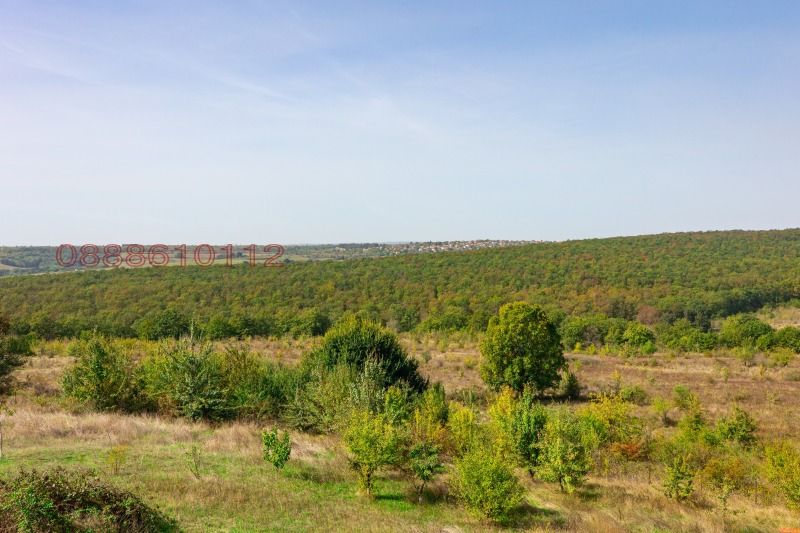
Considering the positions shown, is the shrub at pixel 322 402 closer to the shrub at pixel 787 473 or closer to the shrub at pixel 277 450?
the shrub at pixel 277 450

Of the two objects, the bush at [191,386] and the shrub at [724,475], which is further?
the bush at [191,386]

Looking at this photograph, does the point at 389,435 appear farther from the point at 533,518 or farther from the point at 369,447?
the point at 533,518

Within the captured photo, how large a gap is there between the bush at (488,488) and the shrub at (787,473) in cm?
914

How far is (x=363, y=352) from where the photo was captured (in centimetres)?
2503

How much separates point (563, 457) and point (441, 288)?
75.1 m

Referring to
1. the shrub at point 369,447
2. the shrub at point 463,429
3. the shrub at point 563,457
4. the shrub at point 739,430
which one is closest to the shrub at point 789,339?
the shrub at point 739,430

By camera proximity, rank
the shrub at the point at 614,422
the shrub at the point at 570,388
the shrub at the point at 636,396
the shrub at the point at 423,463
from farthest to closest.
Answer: the shrub at the point at 570,388 < the shrub at the point at 636,396 < the shrub at the point at 614,422 < the shrub at the point at 423,463

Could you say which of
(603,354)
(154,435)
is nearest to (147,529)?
(154,435)

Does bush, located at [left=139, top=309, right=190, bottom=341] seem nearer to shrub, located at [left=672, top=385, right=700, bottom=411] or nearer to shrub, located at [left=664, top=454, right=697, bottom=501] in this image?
shrub, located at [left=672, top=385, right=700, bottom=411]

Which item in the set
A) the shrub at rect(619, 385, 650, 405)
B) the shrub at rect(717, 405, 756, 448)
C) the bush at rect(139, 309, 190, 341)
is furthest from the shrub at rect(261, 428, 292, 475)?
the bush at rect(139, 309, 190, 341)

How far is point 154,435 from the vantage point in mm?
17422

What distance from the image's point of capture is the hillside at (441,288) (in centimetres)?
6788

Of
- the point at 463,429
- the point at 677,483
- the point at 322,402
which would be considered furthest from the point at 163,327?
the point at 677,483

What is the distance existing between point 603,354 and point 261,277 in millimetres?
61121
